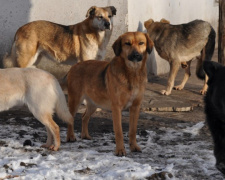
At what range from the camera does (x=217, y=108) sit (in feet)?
13.3

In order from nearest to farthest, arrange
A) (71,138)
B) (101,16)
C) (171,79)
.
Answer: (71,138)
(101,16)
(171,79)

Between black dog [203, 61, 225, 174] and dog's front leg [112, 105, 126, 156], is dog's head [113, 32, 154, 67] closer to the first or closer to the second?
dog's front leg [112, 105, 126, 156]

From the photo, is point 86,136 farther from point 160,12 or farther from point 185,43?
point 160,12

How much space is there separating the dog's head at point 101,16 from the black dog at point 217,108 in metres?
4.46

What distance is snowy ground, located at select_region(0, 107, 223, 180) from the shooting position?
441 cm

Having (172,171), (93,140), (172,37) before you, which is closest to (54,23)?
(172,37)

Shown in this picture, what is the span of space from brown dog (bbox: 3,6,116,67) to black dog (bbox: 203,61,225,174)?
4540 millimetres

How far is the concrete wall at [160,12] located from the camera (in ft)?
32.1

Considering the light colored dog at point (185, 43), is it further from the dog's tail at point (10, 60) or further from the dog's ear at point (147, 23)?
the dog's tail at point (10, 60)

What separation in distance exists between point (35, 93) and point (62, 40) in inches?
147

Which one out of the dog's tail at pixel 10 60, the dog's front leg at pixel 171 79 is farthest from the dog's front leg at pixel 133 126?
the dog's tail at pixel 10 60

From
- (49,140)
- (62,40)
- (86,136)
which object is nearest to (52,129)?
(49,140)

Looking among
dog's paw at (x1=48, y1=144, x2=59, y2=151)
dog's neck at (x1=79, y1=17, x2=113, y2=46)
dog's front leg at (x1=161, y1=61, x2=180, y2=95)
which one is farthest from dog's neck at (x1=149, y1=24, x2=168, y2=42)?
dog's paw at (x1=48, y1=144, x2=59, y2=151)

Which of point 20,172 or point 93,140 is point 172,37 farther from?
point 20,172
